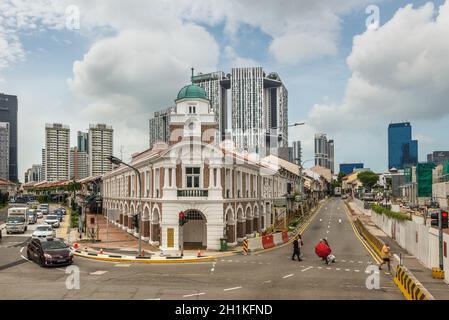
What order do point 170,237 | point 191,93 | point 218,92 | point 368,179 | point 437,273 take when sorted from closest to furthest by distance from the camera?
point 437,273, point 170,237, point 191,93, point 368,179, point 218,92

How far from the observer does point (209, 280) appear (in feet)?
68.2

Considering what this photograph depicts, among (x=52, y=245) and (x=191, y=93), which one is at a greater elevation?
(x=191, y=93)

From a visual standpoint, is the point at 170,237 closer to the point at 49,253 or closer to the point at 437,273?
the point at 49,253

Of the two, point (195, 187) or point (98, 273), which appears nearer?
point (98, 273)

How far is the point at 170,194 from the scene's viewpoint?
33.0 meters

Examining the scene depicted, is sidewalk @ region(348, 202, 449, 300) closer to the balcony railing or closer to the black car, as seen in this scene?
the balcony railing

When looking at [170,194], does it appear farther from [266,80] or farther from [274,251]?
[266,80]

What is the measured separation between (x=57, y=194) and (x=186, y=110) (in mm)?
104228

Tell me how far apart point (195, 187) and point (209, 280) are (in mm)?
13260

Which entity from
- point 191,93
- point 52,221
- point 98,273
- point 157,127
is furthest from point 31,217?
point 157,127

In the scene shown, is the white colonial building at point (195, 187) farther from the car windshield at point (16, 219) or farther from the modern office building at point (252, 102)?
the modern office building at point (252, 102)

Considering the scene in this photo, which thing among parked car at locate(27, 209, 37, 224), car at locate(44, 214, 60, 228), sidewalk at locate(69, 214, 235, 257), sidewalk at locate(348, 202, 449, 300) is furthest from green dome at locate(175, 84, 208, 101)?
parked car at locate(27, 209, 37, 224)

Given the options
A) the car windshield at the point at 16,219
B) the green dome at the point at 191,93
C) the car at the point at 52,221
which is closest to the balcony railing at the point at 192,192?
the green dome at the point at 191,93
